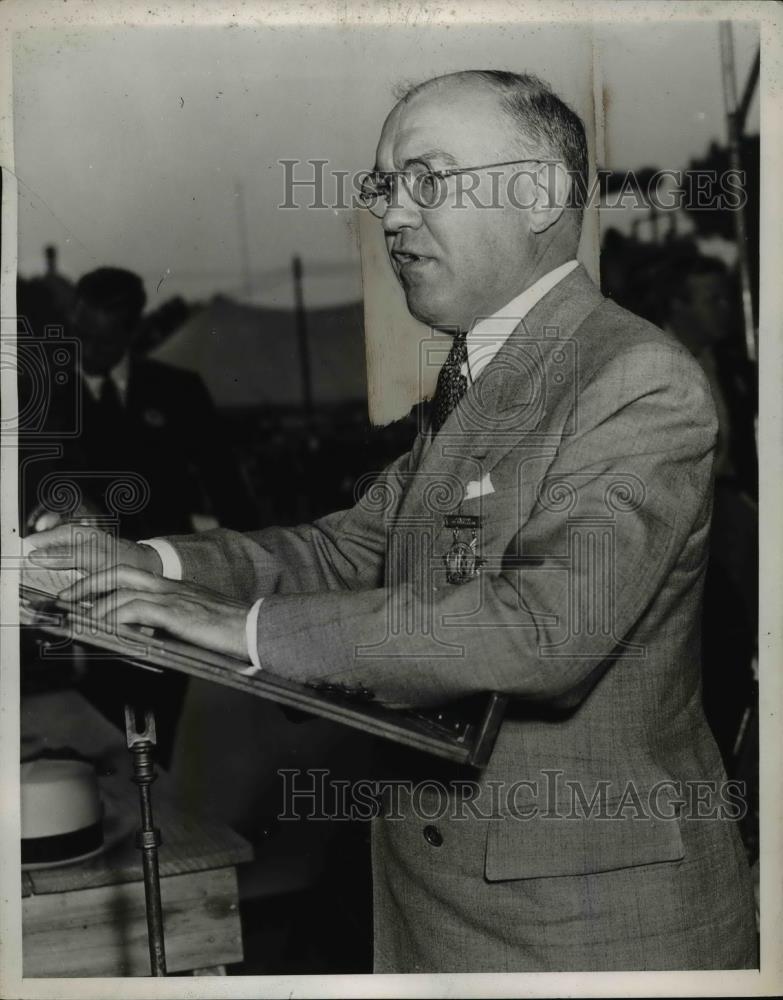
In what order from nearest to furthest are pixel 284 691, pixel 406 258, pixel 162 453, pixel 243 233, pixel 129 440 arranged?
pixel 284 691, pixel 406 258, pixel 243 233, pixel 129 440, pixel 162 453

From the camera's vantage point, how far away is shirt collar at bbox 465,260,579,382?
1827 mm

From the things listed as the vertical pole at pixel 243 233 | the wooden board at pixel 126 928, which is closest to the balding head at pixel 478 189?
the vertical pole at pixel 243 233

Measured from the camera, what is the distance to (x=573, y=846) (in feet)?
5.73

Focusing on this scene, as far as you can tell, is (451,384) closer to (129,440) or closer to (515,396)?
(515,396)

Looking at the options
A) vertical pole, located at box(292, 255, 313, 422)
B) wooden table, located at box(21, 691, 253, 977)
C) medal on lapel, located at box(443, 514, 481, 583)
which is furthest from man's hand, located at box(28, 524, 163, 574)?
vertical pole, located at box(292, 255, 313, 422)

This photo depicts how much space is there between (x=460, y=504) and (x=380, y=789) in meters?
0.53

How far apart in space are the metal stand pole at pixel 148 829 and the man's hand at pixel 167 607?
0.85ft

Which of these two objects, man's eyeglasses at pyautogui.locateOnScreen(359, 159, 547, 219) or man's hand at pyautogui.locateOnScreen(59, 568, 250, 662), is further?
man's eyeglasses at pyautogui.locateOnScreen(359, 159, 547, 219)

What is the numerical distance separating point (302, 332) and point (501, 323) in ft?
3.96

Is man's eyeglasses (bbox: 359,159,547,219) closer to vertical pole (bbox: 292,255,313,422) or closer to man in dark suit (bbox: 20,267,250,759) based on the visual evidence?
vertical pole (bbox: 292,255,313,422)

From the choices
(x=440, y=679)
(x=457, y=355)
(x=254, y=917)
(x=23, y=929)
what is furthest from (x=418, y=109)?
(x=254, y=917)

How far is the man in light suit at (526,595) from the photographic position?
153 centimetres

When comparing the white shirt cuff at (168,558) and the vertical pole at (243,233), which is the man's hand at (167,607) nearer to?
the white shirt cuff at (168,558)

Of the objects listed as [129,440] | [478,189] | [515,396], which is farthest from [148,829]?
[129,440]
